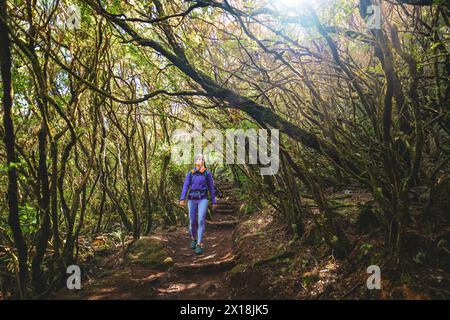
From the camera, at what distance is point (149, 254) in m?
6.23

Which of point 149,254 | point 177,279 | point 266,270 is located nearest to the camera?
point 266,270

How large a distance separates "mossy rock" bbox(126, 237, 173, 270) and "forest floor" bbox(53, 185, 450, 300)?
2cm

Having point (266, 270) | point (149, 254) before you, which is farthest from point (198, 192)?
point (266, 270)

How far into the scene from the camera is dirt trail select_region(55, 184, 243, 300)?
14.8ft

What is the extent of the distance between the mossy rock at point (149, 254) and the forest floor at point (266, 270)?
0.8 inches

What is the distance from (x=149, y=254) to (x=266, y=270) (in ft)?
9.01

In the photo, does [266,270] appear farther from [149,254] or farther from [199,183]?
[149,254]

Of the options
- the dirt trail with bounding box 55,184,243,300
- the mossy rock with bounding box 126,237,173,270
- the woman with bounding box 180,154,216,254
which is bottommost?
the dirt trail with bounding box 55,184,243,300

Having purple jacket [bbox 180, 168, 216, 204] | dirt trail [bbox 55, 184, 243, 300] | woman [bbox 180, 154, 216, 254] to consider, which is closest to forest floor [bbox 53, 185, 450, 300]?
dirt trail [bbox 55, 184, 243, 300]

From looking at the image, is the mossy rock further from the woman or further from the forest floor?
the woman
